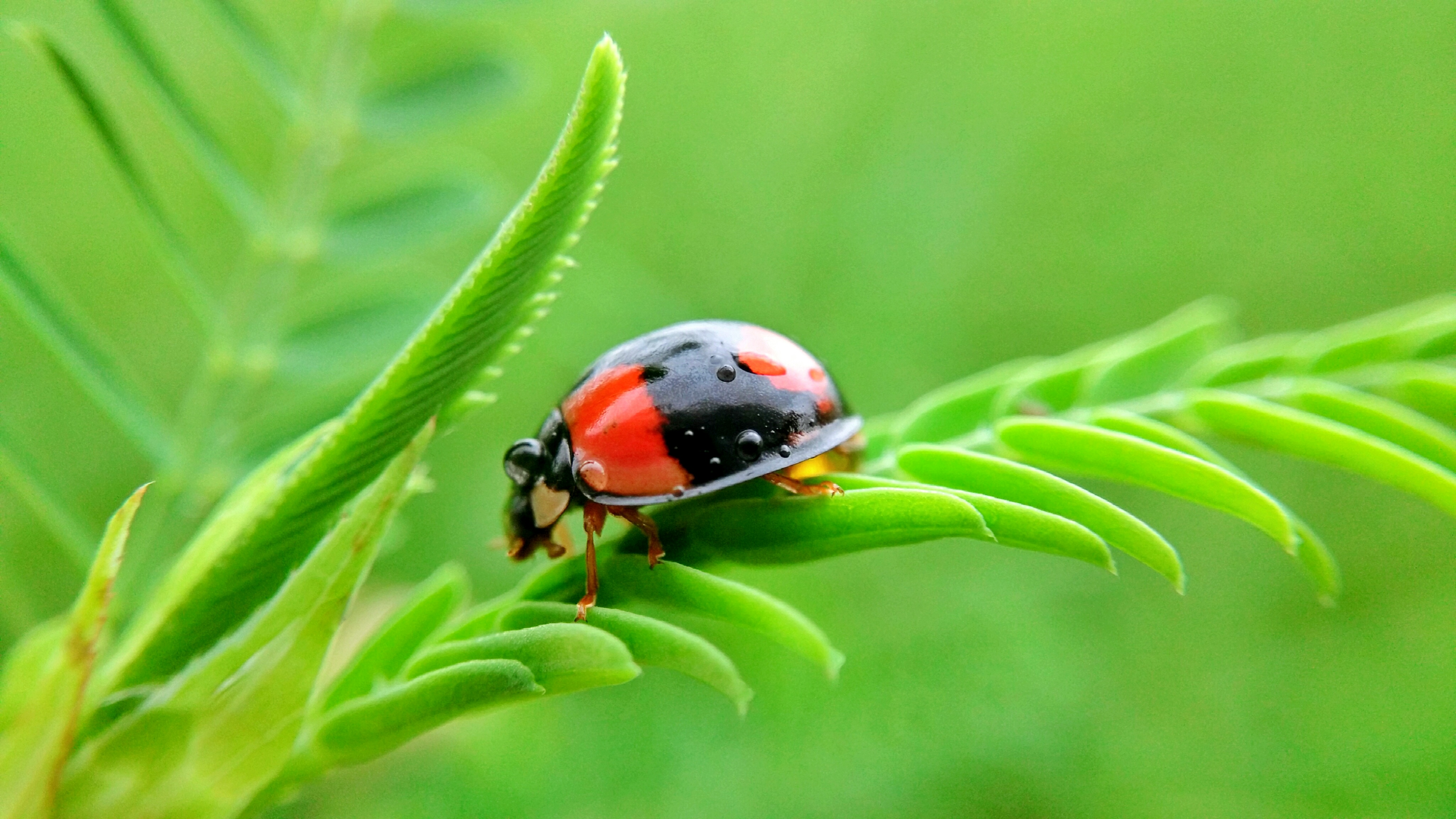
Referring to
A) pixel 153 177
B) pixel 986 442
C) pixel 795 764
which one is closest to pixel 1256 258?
pixel 795 764

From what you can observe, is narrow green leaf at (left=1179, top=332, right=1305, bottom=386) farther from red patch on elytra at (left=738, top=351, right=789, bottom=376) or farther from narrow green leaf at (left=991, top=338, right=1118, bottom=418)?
red patch on elytra at (left=738, top=351, right=789, bottom=376)

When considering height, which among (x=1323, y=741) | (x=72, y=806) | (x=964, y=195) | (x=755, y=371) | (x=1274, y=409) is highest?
(x=72, y=806)

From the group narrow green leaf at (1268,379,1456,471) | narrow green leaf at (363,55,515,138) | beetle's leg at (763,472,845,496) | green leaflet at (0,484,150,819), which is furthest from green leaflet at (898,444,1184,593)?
narrow green leaf at (363,55,515,138)

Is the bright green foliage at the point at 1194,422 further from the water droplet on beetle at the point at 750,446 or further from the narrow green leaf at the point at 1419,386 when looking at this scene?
the water droplet on beetle at the point at 750,446

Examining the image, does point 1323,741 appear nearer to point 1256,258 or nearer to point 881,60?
point 1256,258

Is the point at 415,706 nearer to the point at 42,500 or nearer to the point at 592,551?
the point at 592,551

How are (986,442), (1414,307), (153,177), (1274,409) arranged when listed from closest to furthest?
(1274,409)
(986,442)
(1414,307)
(153,177)

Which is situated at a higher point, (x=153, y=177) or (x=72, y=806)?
(x=153, y=177)

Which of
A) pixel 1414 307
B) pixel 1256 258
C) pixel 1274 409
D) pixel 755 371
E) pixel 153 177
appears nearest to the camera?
pixel 1274 409
